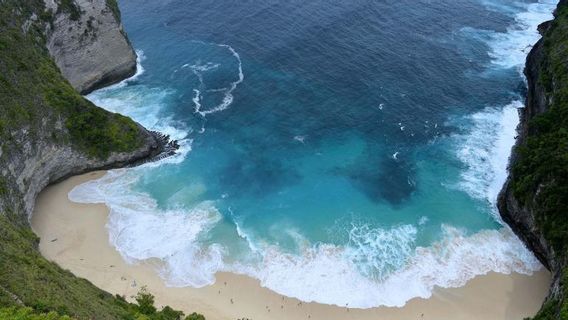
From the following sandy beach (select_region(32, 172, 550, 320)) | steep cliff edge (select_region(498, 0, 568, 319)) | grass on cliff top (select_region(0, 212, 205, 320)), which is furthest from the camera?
steep cliff edge (select_region(498, 0, 568, 319))

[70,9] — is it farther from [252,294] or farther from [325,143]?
[252,294]

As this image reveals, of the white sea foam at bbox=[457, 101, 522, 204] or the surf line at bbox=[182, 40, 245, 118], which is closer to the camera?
the white sea foam at bbox=[457, 101, 522, 204]

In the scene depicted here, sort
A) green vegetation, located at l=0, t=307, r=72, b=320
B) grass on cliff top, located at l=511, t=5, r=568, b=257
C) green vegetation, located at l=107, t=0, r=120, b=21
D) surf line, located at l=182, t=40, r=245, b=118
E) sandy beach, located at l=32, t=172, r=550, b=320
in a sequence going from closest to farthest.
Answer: green vegetation, located at l=0, t=307, r=72, b=320 < sandy beach, located at l=32, t=172, r=550, b=320 < grass on cliff top, located at l=511, t=5, r=568, b=257 < surf line, located at l=182, t=40, r=245, b=118 < green vegetation, located at l=107, t=0, r=120, b=21

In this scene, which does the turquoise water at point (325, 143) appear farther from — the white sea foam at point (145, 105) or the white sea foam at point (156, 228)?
the white sea foam at point (145, 105)

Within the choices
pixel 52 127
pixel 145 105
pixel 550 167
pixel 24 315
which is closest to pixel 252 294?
pixel 24 315

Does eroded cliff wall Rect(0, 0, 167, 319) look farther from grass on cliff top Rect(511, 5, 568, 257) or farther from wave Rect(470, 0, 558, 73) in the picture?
wave Rect(470, 0, 558, 73)

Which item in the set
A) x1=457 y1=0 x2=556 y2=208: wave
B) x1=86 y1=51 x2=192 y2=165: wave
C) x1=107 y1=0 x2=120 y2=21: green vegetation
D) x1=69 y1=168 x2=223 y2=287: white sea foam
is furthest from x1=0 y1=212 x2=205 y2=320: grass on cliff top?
x1=107 y1=0 x2=120 y2=21: green vegetation

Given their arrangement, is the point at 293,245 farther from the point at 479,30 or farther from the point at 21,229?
the point at 479,30

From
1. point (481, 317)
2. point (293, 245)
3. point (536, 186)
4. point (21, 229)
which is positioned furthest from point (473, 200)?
point (21, 229)
